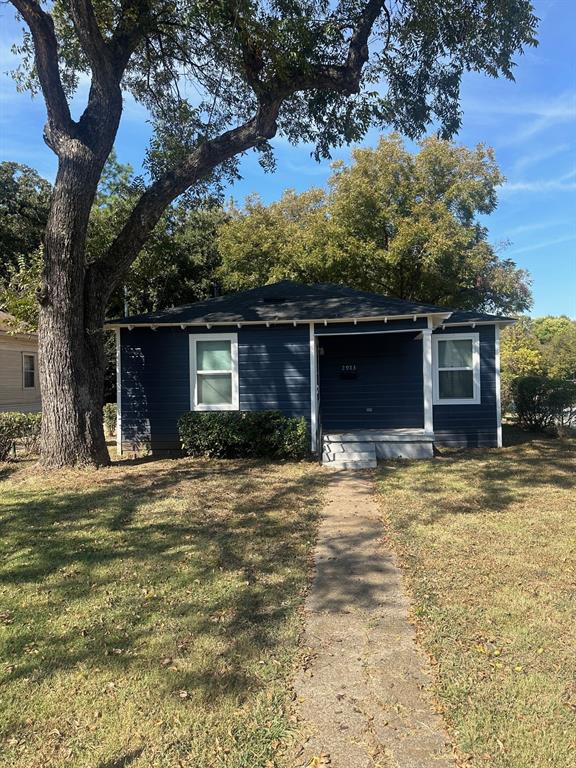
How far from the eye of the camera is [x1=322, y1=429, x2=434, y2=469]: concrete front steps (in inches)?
364

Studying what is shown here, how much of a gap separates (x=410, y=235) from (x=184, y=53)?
8.29 meters

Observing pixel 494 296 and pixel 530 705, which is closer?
pixel 530 705

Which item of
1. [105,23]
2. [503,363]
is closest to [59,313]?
[105,23]

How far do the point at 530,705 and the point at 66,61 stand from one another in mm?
12536

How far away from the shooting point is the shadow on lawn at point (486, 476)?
246 inches

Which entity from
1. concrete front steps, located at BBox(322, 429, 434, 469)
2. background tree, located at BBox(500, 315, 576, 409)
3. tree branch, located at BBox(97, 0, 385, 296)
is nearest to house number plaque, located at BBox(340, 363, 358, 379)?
concrete front steps, located at BBox(322, 429, 434, 469)

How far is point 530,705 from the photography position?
97.6 inches

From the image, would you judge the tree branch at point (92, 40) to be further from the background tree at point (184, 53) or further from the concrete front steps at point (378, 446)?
the concrete front steps at point (378, 446)

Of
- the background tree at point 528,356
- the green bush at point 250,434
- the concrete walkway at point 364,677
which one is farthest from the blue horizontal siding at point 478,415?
the concrete walkway at point 364,677

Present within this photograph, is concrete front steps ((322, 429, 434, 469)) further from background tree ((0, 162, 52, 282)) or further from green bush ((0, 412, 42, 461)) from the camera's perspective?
background tree ((0, 162, 52, 282))

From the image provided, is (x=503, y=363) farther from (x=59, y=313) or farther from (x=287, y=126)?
(x=59, y=313)

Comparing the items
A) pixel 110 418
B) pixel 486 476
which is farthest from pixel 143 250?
pixel 486 476

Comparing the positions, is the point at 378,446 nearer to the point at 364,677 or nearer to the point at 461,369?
the point at 461,369

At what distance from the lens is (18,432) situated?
9.96 m
